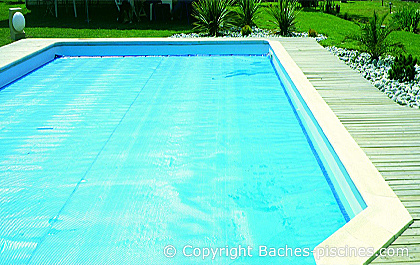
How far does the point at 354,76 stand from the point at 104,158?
359 centimetres

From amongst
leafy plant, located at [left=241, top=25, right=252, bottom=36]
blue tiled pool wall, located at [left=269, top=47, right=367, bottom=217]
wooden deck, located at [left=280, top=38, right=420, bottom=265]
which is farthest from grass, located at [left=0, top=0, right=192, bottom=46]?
blue tiled pool wall, located at [left=269, top=47, right=367, bottom=217]

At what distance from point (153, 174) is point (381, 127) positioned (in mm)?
2205

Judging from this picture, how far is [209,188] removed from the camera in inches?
167

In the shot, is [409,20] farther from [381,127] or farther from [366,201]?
[366,201]

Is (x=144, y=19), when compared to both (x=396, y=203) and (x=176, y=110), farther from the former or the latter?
(x=396, y=203)

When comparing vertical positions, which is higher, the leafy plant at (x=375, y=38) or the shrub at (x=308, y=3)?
the shrub at (x=308, y=3)

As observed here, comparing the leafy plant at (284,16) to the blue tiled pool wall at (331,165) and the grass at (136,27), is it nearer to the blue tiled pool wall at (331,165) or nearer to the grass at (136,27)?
the grass at (136,27)

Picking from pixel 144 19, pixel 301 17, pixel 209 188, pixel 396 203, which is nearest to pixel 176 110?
pixel 209 188

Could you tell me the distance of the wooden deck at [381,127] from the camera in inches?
126

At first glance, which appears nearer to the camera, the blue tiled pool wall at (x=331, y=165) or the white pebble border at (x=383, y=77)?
the blue tiled pool wall at (x=331, y=165)

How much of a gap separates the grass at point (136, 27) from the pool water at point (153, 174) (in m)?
3.69

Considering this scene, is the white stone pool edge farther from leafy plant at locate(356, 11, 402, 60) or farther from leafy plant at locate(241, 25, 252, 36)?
leafy plant at locate(241, 25, 252, 36)

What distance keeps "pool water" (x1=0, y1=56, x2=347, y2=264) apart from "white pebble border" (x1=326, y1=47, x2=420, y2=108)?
129 cm

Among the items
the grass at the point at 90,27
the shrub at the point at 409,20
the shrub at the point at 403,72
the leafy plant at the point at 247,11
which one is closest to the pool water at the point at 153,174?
the shrub at the point at 403,72
